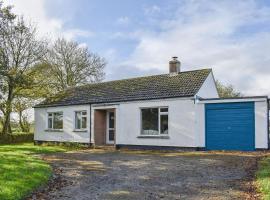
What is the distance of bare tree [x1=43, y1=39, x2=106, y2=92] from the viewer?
4362 centimetres

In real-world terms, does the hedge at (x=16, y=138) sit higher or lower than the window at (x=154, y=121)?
lower

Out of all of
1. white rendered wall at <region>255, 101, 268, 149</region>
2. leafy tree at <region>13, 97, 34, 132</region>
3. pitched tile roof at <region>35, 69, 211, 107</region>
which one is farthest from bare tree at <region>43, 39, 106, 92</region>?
white rendered wall at <region>255, 101, 268, 149</region>

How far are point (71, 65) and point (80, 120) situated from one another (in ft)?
54.8

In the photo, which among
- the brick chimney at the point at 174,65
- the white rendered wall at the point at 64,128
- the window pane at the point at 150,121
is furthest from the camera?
the white rendered wall at the point at 64,128

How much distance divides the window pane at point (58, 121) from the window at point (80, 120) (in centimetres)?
223

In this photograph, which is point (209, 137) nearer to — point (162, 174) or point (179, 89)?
→ point (179, 89)

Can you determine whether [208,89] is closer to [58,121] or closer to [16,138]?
[58,121]

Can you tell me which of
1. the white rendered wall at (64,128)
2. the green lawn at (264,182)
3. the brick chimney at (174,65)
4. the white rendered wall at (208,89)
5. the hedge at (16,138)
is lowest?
the hedge at (16,138)

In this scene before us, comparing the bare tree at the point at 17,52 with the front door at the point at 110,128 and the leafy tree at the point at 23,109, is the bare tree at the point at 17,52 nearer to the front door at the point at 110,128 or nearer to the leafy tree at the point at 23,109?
the leafy tree at the point at 23,109

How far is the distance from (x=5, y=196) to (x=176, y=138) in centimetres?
1503

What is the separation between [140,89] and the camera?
26.1m

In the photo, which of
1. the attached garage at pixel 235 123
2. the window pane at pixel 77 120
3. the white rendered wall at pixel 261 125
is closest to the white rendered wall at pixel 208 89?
the attached garage at pixel 235 123

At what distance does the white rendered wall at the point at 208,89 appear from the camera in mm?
23712

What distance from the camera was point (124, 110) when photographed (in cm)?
2545
